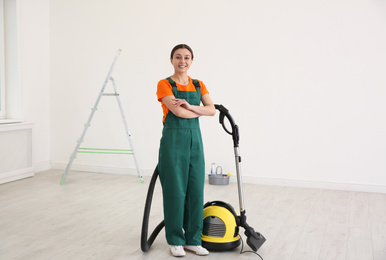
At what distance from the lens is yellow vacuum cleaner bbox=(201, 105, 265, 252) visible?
2.79m

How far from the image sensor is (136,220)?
11.9 ft

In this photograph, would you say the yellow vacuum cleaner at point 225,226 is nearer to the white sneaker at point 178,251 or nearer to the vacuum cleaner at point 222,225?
the vacuum cleaner at point 222,225

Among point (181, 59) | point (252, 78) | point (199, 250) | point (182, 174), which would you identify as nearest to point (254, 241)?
point (199, 250)

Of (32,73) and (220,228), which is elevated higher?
(32,73)

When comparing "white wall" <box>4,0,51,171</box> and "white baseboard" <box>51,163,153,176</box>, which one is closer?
"white wall" <box>4,0,51,171</box>

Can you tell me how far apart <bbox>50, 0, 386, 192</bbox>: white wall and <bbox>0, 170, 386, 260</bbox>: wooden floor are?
41 centimetres

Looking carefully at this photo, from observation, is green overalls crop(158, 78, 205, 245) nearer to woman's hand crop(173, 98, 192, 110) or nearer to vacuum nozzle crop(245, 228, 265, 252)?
woman's hand crop(173, 98, 192, 110)

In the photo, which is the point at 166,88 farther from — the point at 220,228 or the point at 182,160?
the point at 220,228

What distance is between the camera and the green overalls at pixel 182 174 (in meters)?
2.73

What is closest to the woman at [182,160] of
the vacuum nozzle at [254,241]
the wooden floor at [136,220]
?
the wooden floor at [136,220]

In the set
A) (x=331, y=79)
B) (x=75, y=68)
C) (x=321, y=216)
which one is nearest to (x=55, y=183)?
(x=75, y=68)

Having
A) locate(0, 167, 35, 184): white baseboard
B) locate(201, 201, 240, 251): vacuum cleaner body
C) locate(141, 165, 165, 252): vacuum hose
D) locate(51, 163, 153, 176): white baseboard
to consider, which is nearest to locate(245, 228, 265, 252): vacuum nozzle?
locate(201, 201, 240, 251): vacuum cleaner body

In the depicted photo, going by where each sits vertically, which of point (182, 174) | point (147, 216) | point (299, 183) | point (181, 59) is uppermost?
point (181, 59)

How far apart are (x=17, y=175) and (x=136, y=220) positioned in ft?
7.46
